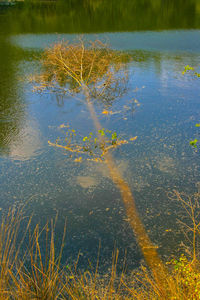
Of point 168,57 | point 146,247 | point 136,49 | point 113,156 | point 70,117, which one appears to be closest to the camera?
point 146,247

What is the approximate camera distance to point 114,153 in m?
6.86

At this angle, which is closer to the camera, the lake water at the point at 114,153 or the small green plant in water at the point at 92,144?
the lake water at the point at 114,153

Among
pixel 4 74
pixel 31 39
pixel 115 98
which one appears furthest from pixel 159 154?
pixel 31 39

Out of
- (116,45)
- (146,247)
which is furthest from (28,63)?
A: (146,247)

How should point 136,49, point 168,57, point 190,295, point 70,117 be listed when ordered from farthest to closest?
point 136,49 < point 168,57 < point 70,117 < point 190,295

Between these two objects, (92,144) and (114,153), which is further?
(92,144)

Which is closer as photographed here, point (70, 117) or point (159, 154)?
point (159, 154)

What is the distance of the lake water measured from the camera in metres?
4.84

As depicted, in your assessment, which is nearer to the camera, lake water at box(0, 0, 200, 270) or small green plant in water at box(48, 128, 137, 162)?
lake water at box(0, 0, 200, 270)

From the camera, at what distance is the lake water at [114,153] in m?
4.84

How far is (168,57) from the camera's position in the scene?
45.9 feet

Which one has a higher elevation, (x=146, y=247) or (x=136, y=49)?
(x=136, y=49)

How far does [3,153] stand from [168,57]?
9620mm

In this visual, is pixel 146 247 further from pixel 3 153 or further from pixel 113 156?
pixel 3 153
